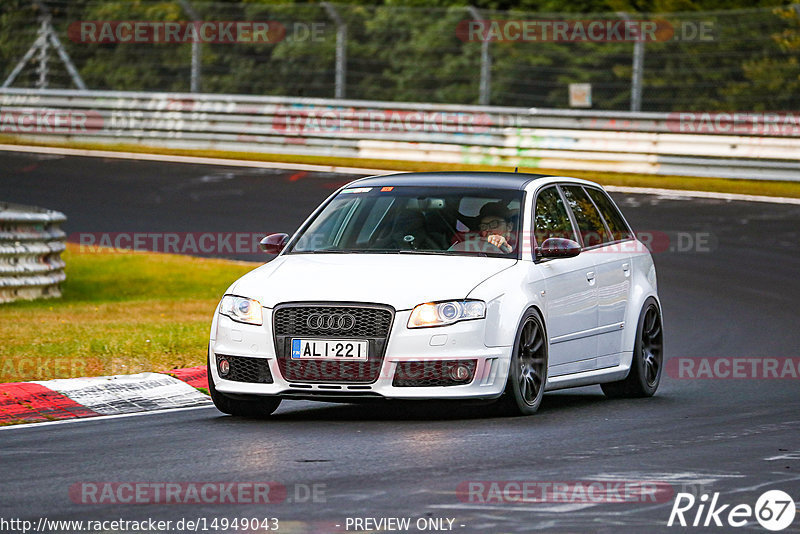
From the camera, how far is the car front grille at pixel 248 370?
376 inches

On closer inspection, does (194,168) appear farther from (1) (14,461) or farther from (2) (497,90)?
(1) (14,461)

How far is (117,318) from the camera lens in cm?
1597

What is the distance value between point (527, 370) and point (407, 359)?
3.06 ft

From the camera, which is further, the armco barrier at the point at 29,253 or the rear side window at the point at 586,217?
the armco barrier at the point at 29,253

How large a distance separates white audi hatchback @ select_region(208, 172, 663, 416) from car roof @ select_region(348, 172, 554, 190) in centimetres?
2

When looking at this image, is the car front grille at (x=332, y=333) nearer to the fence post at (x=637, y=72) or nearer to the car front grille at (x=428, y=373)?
the car front grille at (x=428, y=373)

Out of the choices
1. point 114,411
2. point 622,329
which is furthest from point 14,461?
point 622,329

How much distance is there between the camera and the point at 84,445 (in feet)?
28.6

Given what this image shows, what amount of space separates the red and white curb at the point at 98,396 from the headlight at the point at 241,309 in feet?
3.58

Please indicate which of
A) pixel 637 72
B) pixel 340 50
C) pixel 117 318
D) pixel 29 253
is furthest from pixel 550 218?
pixel 340 50

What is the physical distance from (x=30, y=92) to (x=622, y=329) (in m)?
22.3

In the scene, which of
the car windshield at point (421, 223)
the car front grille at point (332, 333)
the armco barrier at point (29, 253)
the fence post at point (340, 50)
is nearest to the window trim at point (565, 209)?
the car windshield at point (421, 223)

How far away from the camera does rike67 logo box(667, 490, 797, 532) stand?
6609 millimetres

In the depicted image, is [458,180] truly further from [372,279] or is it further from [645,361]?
[645,361]
